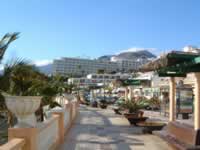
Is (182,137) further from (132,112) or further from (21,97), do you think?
(132,112)

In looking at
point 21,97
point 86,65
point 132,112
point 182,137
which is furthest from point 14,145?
point 86,65

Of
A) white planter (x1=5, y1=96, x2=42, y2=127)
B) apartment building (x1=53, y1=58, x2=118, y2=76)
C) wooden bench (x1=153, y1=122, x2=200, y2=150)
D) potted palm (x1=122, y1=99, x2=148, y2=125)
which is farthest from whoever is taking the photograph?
apartment building (x1=53, y1=58, x2=118, y2=76)

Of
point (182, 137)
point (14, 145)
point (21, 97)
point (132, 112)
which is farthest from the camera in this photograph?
point (132, 112)

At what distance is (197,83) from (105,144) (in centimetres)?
390

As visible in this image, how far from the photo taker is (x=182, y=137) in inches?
332

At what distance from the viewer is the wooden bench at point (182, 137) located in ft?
24.6

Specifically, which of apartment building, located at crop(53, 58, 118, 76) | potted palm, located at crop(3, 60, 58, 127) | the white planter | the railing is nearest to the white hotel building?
apartment building, located at crop(53, 58, 118, 76)

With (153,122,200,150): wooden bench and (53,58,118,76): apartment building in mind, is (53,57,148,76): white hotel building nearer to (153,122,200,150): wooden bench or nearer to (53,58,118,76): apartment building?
(53,58,118,76): apartment building

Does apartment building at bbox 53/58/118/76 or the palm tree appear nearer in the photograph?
the palm tree

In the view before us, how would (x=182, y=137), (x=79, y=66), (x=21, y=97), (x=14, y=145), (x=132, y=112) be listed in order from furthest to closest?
(x=79, y=66)
(x=132, y=112)
(x=182, y=137)
(x=21, y=97)
(x=14, y=145)

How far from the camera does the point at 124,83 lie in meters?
23.8

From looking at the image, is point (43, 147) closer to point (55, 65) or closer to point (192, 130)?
point (192, 130)

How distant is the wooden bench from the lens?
7484 millimetres

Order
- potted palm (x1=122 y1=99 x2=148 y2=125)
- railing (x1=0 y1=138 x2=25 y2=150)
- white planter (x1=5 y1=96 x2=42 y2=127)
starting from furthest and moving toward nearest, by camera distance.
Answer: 1. potted palm (x1=122 y1=99 x2=148 y2=125)
2. white planter (x1=5 y1=96 x2=42 y2=127)
3. railing (x1=0 y1=138 x2=25 y2=150)
